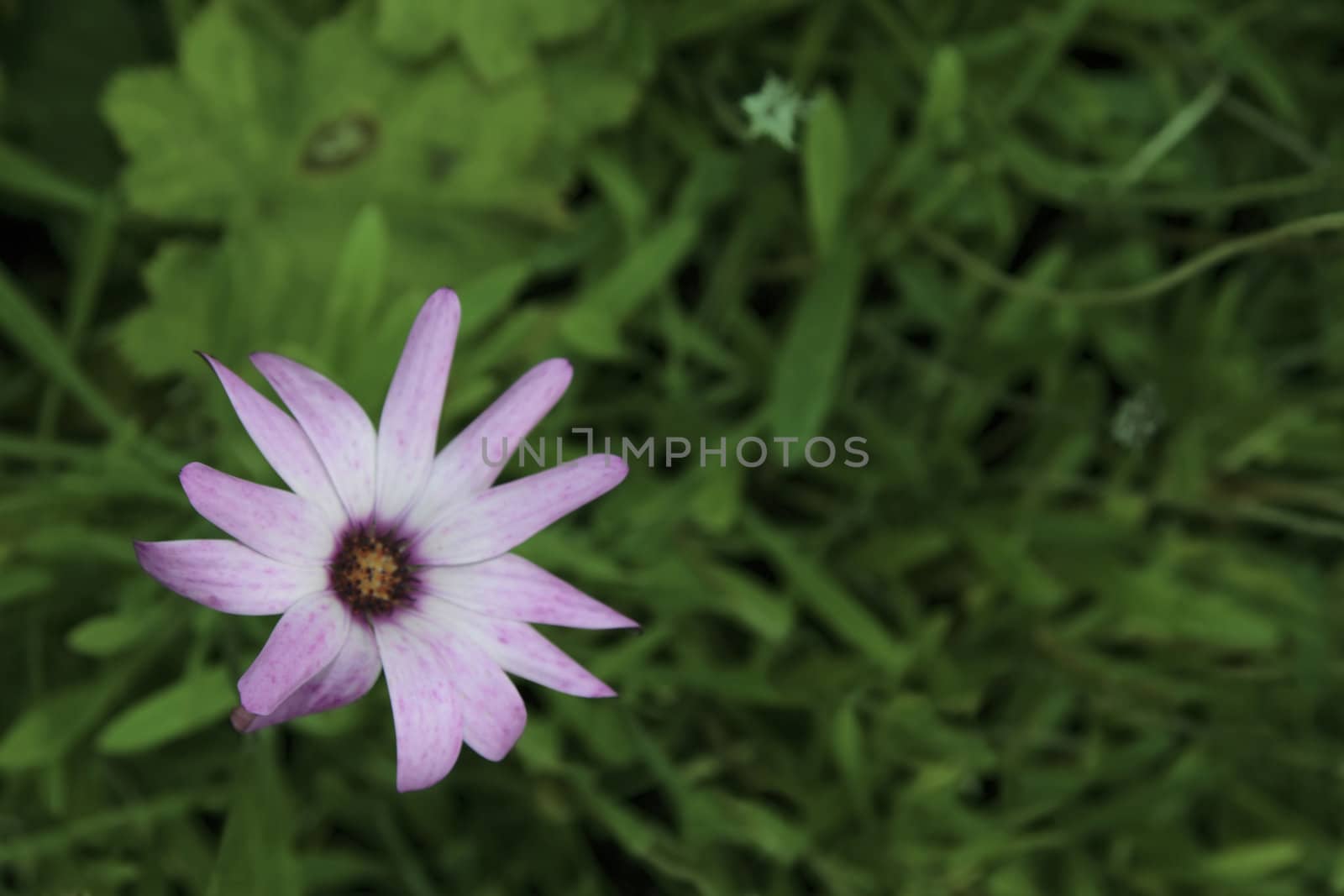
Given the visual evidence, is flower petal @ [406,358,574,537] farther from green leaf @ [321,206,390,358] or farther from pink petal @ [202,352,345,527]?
green leaf @ [321,206,390,358]

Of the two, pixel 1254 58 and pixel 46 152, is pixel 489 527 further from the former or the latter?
pixel 1254 58

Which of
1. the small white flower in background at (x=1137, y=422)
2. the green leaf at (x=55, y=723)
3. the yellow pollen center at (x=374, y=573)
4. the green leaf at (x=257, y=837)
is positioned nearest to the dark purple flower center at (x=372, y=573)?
the yellow pollen center at (x=374, y=573)

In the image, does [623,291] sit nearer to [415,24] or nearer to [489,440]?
[415,24]

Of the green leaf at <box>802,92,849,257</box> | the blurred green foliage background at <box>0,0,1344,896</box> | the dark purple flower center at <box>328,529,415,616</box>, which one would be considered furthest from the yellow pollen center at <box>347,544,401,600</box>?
the green leaf at <box>802,92,849,257</box>

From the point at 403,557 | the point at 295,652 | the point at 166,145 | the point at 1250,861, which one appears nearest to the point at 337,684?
the point at 295,652

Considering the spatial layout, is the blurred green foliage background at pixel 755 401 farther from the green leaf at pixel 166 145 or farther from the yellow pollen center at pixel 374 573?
the yellow pollen center at pixel 374 573

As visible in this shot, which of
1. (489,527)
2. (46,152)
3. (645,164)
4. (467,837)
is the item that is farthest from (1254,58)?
(46,152)
